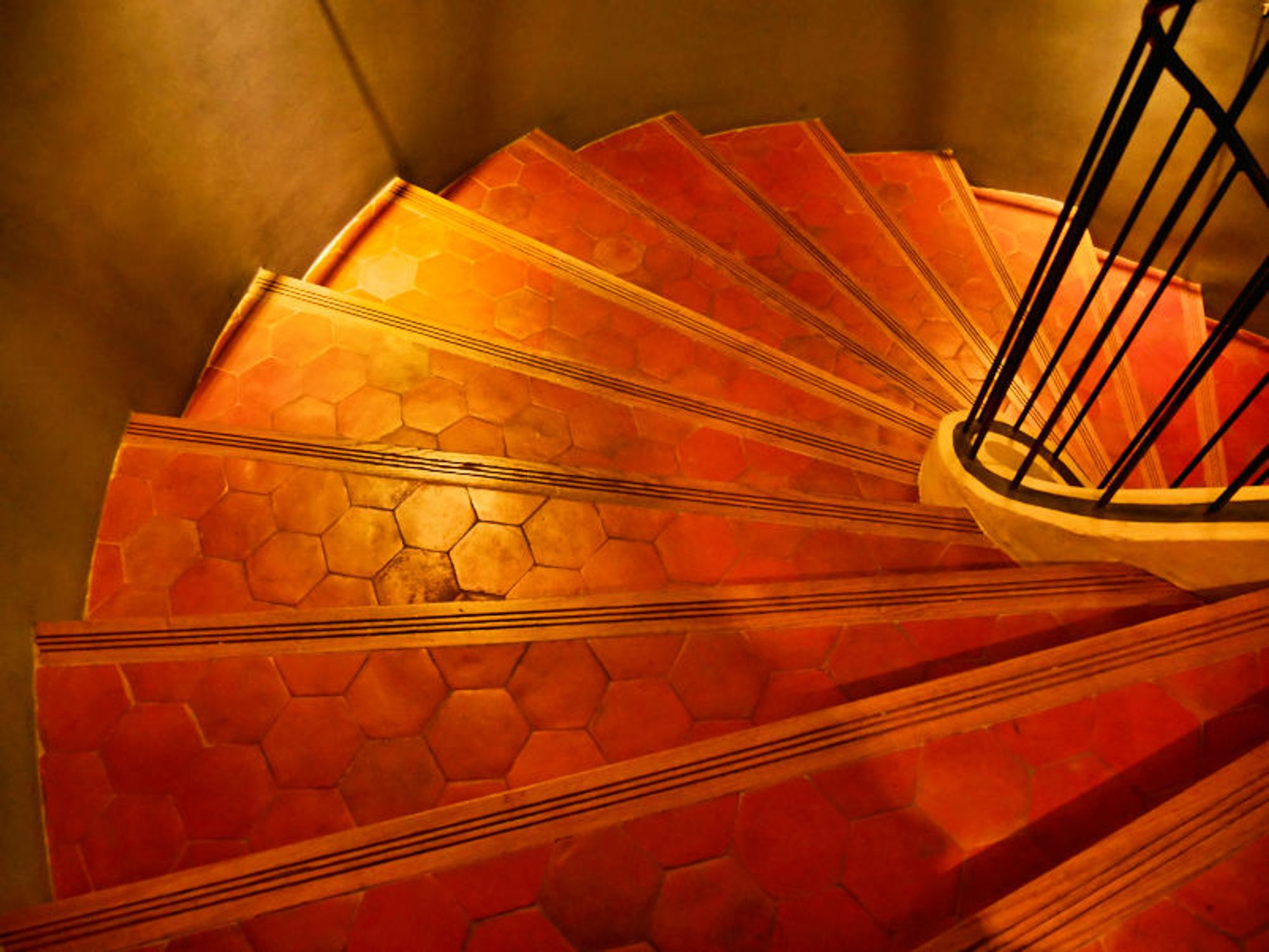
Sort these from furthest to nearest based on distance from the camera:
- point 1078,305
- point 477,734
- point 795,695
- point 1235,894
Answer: point 1078,305 < point 795,695 < point 477,734 < point 1235,894

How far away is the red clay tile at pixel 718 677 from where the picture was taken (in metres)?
1.58

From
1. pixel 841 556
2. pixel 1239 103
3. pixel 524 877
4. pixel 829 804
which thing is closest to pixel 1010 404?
pixel 841 556

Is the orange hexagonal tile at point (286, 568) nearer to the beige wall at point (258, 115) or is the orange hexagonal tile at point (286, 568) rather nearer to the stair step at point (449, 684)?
the stair step at point (449, 684)

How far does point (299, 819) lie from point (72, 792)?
16.4 inches

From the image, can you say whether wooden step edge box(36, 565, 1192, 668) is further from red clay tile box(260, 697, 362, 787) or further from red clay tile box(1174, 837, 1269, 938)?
red clay tile box(1174, 837, 1269, 938)

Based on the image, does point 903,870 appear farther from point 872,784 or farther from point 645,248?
point 645,248

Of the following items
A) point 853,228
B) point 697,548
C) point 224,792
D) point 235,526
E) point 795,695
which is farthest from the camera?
point 853,228

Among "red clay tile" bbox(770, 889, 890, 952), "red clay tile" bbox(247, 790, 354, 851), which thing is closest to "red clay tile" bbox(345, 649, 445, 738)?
"red clay tile" bbox(247, 790, 354, 851)

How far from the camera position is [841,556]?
191 centimetres

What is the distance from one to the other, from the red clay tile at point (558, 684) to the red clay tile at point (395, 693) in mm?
164

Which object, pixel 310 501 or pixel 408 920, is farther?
pixel 310 501

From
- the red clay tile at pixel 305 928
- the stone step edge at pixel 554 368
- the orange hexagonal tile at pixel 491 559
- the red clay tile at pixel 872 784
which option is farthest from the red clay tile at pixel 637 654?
the stone step edge at pixel 554 368

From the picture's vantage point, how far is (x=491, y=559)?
1.77m

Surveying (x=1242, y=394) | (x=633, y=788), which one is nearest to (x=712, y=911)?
(x=633, y=788)
